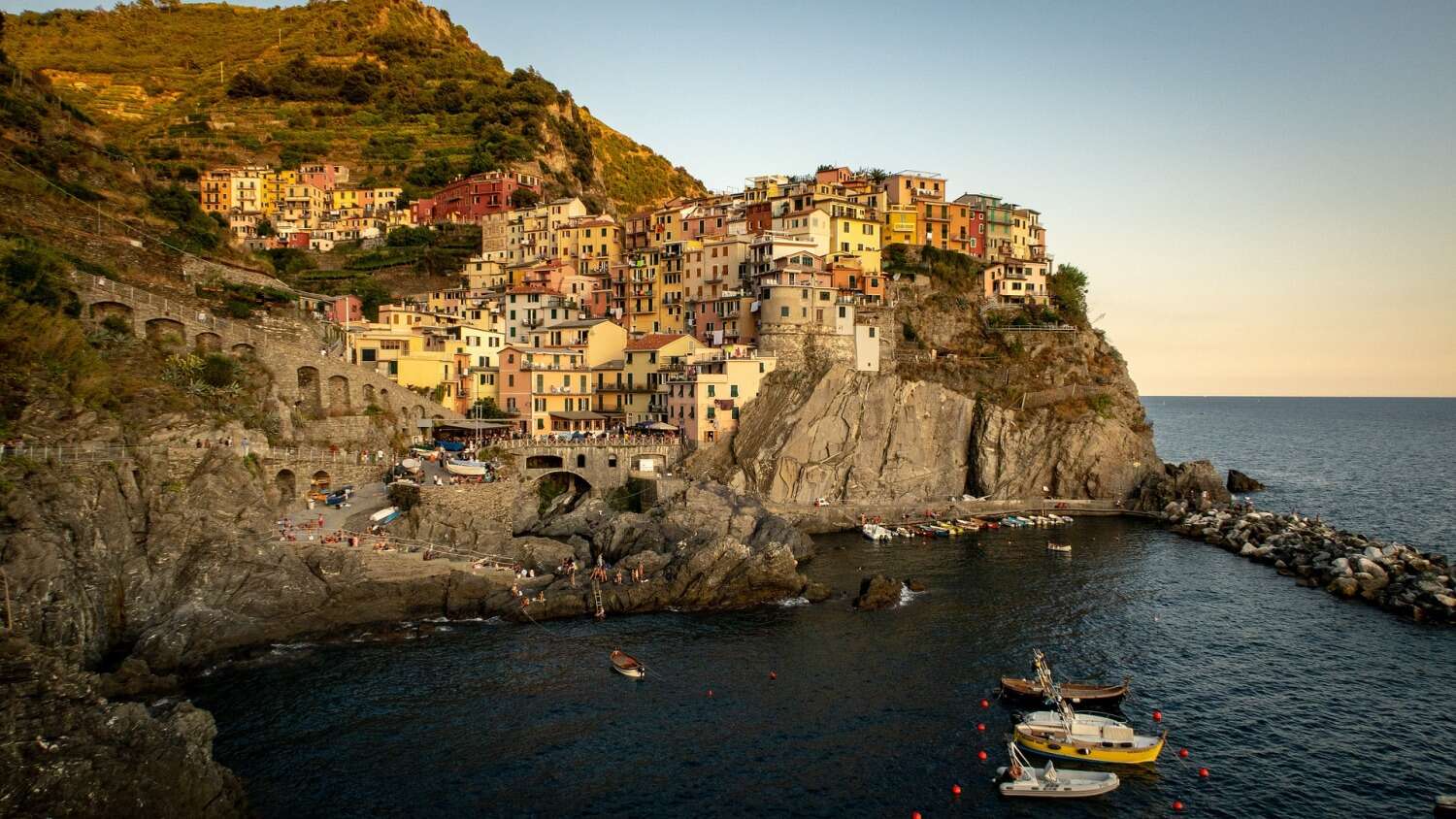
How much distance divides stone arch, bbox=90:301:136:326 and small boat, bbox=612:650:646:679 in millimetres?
34977

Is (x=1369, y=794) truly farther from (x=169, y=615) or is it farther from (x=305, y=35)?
(x=305, y=35)

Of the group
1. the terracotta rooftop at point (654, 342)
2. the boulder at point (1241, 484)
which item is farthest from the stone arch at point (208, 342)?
the boulder at point (1241, 484)

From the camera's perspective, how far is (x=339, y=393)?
194ft

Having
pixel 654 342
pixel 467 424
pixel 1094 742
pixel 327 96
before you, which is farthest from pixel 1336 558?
pixel 327 96

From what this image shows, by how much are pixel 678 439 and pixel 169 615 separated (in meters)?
35.2

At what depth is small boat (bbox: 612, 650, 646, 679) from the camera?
3638cm

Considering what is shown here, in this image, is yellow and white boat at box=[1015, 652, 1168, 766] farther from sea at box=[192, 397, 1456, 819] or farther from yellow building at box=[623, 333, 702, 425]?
yellow building at box=[623, 333, 702, 425]

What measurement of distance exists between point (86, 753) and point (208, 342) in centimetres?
3754

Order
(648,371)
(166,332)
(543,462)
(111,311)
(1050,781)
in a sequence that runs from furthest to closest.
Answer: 1. (648,371)
2. (543,462)
3. (166,332)
4. (111,311)
5. (1050,781)

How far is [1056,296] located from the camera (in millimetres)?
87062

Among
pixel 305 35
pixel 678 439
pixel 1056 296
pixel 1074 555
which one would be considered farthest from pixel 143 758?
pixel 305 35

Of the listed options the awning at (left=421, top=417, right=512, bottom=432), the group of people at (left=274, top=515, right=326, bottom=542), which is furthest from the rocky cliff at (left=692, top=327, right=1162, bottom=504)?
the group of people at (left=274, top=515, right=326, bottom=542)

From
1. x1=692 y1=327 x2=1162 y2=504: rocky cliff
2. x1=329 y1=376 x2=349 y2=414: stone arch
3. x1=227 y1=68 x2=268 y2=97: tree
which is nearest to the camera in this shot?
x1=329 y1=376 x2=349 y2=414: stone arch

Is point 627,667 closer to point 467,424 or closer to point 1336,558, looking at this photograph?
point 467,424
